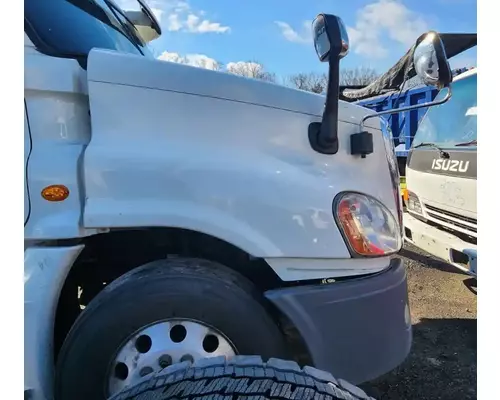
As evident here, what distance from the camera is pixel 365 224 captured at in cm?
172

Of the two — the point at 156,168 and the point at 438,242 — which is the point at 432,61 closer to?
the point at 156,168

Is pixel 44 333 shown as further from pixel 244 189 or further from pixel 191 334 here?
pixel 244 189

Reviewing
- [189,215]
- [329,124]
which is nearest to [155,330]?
[189,215]

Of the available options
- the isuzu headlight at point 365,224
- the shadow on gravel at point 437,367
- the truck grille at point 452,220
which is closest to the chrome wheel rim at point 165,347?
the isuzu headlight at point 365,224

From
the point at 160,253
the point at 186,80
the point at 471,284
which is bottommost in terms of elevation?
the point at 471,284

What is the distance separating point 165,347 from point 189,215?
444 millimetres

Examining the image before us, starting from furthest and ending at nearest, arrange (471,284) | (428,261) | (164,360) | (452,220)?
(428,261)
(471,284)
(452,220)
(164,360)

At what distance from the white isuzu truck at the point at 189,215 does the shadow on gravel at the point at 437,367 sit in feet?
3.38

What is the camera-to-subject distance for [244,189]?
158 cm

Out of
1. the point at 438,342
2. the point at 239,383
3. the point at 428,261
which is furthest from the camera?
the point at 428,261

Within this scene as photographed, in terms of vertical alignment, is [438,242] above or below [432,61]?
below

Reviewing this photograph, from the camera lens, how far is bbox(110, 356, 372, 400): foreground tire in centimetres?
124

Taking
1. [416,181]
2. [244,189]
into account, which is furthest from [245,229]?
[416,181]

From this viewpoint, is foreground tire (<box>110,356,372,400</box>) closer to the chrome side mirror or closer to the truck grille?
the chrome side mirror
